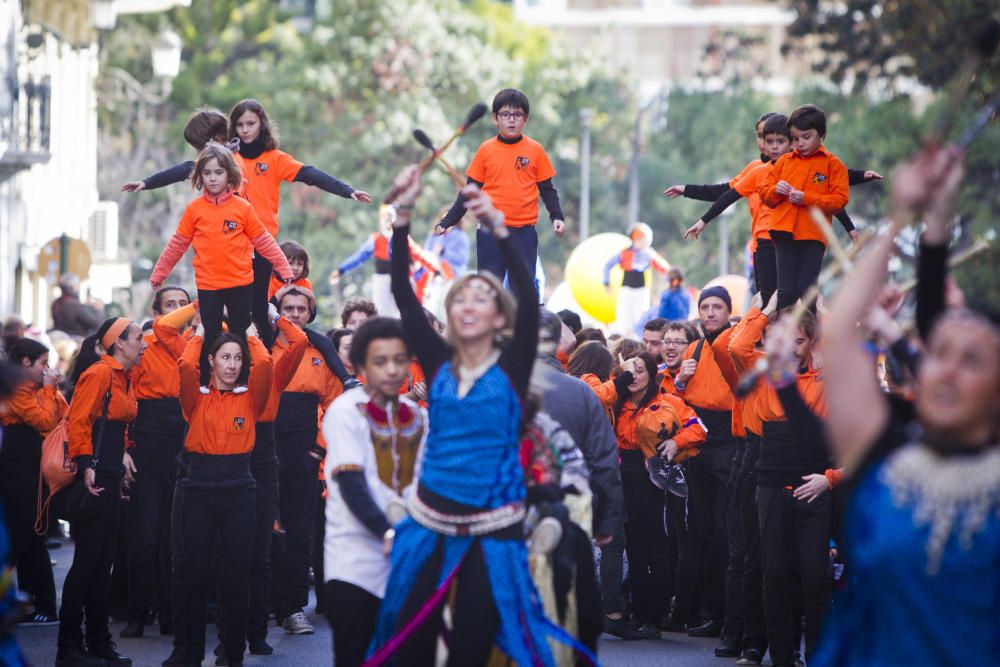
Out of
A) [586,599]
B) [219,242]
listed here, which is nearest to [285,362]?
[219,242]

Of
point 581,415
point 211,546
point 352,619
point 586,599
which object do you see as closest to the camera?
point 352,619

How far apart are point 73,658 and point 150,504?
165 centimetres

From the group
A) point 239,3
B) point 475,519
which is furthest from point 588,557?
point 239,3

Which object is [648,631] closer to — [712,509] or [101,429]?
[712,509]

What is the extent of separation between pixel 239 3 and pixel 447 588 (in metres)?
44.8

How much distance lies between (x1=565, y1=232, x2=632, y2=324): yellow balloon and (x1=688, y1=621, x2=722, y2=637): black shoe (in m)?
9.14

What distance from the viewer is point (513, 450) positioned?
7254mm

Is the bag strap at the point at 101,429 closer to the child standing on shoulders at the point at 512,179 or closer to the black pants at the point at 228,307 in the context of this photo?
the black pants at the point at 228,307

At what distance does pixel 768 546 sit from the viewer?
35.4ft

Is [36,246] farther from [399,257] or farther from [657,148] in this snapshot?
[657,148]

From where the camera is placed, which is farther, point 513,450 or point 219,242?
point 219,242

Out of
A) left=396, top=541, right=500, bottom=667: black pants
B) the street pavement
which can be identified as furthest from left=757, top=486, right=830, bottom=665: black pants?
left=396, top=541, right=500, bottom=667: black pants

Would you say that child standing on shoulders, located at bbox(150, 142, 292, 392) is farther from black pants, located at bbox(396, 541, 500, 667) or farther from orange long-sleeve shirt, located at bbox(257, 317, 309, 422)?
black pants, located at bbox(396, 541, 500, 667)

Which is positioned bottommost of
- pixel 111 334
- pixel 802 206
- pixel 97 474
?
pixel 97 474
